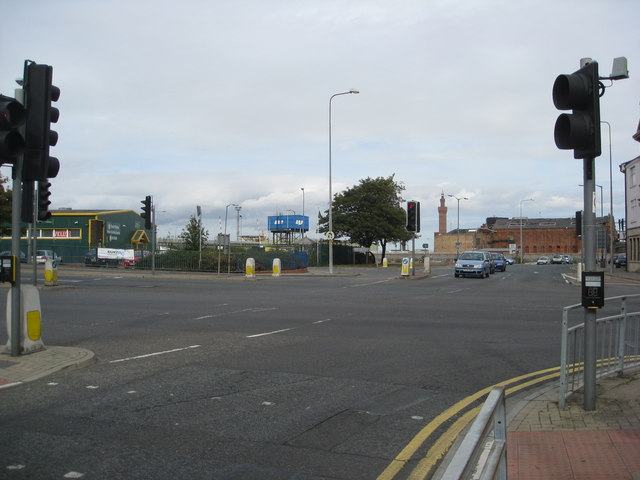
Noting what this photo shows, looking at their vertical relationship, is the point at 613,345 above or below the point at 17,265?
below

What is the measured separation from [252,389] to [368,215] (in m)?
60.3

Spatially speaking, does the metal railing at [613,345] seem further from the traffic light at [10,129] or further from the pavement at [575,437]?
the traffic light at [10,129]

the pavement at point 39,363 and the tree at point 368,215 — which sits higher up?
the tree at point 368,215

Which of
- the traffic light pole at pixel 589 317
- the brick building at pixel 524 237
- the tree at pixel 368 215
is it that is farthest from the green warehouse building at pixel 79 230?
the brick building at pixel 524 237

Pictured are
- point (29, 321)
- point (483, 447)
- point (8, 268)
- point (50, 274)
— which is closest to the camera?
point (483, 447)

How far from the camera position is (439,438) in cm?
539

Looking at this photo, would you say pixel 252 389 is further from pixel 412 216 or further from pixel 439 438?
pixel 412 216

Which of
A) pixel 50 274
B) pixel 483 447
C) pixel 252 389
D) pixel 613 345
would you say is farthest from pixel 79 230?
pixel 483 447

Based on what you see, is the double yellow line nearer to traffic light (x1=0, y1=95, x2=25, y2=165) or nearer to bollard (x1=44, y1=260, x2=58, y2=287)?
traffic light (x1=0, y1=95, x2=25, y2=165)

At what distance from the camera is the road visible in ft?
15.6

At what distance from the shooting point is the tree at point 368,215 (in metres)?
66.9

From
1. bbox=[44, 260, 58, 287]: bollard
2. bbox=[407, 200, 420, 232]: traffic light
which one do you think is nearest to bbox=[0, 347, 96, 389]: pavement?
bbox=[44, 260, 58, 287]: bollard

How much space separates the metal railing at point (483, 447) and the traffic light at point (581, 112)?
12.5 feet

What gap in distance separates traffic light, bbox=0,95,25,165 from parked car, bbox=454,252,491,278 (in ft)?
105
